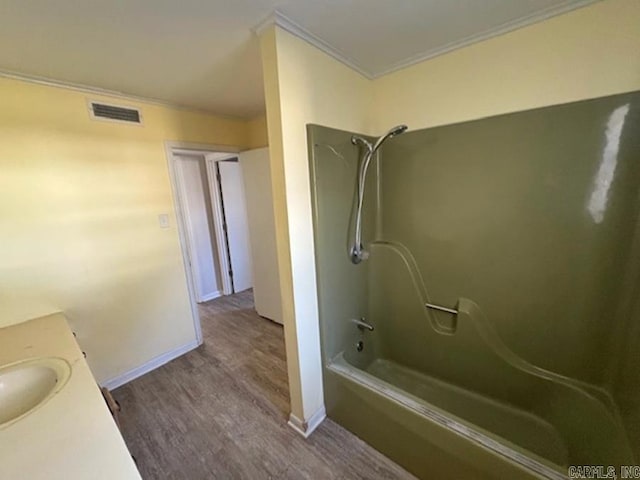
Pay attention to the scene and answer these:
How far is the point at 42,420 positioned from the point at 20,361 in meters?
0.54

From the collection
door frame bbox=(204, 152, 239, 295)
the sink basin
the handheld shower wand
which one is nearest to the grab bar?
the handheld shower wand

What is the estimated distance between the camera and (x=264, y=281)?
2967 mm

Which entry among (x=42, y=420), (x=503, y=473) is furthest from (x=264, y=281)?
(x=503, y=473)

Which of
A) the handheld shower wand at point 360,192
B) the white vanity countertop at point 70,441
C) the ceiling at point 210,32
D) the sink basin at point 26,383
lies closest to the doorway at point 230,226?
the ceiling at point 210,32

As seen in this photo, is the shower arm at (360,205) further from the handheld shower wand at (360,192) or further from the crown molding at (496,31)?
the crown molding at (496,31)

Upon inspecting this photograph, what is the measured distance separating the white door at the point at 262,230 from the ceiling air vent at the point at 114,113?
1.00m

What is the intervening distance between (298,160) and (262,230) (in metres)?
1.58

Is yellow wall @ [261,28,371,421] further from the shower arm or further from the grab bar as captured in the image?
→ the grab bar

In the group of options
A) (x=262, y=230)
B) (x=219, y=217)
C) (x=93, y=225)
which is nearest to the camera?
(x=93, y=225)

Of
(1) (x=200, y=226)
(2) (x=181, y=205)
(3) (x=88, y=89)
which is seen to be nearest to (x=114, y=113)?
(3) (x=88, y=89)

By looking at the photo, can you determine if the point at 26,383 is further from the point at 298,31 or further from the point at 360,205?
the point at 298,31

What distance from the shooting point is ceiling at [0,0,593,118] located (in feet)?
3.55

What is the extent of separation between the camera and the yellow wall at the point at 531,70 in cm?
114

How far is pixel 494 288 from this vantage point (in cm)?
156
